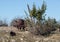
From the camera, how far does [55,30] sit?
22.9 m

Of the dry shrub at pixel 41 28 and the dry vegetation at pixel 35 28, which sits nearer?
the dry vegetation at pixel 35 28

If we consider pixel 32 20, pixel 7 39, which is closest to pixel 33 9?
pixel 32 20

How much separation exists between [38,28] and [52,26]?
2.15 m

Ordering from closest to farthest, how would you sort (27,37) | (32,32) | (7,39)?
(7,39) < (27,37) < (32,32)

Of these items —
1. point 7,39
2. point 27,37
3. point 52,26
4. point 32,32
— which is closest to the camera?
point 7,39

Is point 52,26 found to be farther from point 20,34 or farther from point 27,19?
point 20,34

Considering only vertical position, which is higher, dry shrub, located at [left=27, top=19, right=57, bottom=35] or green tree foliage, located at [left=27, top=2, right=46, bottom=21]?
green tree foliage, located at [left=27, top=2, right=46, bottom=21]

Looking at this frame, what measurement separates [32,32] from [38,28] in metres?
0.93

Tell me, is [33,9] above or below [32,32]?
above

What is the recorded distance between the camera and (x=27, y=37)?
60.7ft

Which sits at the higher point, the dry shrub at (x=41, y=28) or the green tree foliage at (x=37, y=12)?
the green tree foliage at (x=37, y=12)

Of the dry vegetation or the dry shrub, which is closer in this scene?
the dry vegetation

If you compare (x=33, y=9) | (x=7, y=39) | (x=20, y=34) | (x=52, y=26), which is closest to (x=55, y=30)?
(x=52, y=26)

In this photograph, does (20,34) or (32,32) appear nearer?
(20,34)
